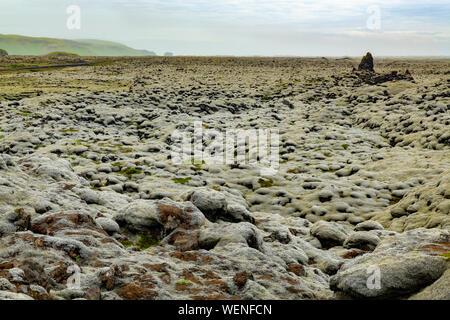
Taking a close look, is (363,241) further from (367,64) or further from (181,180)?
(367,64)

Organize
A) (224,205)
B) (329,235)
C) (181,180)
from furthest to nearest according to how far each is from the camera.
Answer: (181,180) < (329,235) < (224,205)

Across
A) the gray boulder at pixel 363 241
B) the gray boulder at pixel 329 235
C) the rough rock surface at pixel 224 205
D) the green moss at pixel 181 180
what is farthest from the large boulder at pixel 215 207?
the green moss at pixel 181 180

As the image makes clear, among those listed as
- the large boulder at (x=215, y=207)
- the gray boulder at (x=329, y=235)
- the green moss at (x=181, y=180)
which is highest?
the large boulder at (x=215, y=207)

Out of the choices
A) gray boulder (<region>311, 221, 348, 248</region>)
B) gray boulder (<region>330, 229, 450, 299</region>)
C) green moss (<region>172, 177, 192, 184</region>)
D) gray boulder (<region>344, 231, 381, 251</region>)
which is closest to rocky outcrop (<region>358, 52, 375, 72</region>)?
green moss (<region>172, 177, 192, 184</region>)

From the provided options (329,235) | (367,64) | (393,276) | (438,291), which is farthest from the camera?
(367,64)

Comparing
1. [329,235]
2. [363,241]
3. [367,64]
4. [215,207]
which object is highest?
[367,64]

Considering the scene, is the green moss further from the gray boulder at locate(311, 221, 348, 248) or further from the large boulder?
the gray boulder at locate(311, 221, 348, 248)

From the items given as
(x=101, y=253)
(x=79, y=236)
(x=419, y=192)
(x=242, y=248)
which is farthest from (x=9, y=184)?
(x=419, y=192)

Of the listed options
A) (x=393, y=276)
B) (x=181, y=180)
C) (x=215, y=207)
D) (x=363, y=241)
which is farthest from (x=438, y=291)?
(x=181, y=180)

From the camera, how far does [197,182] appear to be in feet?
68.9

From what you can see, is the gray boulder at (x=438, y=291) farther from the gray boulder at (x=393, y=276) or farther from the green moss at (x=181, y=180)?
the green moss at (x=181, y=180)
